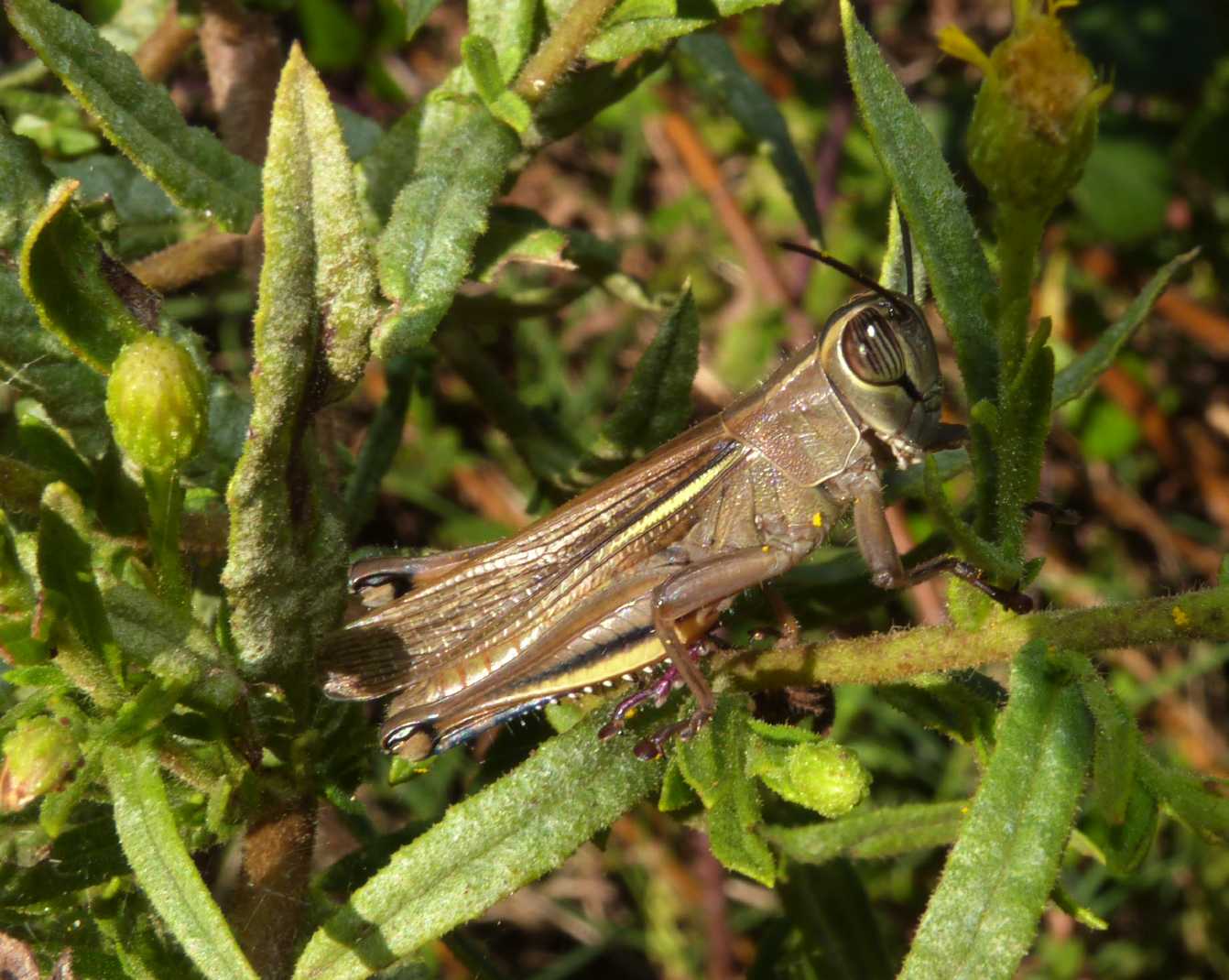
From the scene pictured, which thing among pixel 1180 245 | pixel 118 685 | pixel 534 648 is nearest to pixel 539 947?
pixel 534 648

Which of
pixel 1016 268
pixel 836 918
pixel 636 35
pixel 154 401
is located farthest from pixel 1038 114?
pixel 836 918

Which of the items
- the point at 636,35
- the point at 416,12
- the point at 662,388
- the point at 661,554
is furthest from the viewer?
the point at 661,554

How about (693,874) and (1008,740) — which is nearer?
(1008,740)

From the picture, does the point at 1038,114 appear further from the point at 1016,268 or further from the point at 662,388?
the point at 662,388

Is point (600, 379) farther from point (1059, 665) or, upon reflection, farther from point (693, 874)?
point (1059, 665)

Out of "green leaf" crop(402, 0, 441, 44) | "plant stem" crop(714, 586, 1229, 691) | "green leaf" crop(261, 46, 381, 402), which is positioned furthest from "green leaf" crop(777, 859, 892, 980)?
Result: "green leaf" crop(402, 0, 441, 44)

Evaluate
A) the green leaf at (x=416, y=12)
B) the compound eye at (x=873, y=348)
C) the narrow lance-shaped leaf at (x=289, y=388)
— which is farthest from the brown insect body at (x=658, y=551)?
the green leaf at (x=416, y=12)
